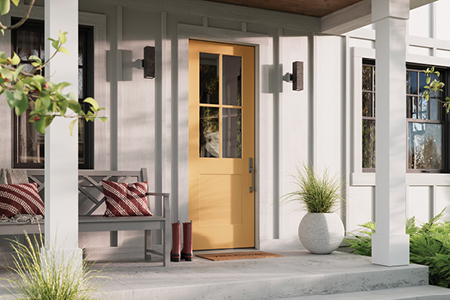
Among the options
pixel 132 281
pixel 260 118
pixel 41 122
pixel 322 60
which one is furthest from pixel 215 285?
pixel 322 60

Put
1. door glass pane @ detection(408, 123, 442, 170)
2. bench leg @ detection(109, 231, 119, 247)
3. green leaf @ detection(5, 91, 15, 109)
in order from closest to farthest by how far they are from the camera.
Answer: green leaf @ detection(5, 91, 15, 109) < bench leg @ detection(109, 231, 119, 247) < door glass pane @ detection(408, 123, 442, 170)

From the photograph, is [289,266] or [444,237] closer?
[289,266]

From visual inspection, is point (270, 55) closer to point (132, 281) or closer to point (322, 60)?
point (322, 60)

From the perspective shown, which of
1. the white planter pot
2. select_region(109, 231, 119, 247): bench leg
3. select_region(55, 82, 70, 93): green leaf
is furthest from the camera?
the white planter pot

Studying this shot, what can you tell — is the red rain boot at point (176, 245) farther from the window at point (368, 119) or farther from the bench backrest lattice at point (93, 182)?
the window at point (368, 119)

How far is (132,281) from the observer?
12.1 feet

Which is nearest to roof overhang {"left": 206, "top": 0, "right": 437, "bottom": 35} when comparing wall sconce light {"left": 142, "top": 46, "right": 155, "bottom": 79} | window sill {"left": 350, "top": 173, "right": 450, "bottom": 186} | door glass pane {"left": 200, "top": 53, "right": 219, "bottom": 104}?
door glass pane {"left": 200, "top": 53, "right": 219, "bottom": 104}

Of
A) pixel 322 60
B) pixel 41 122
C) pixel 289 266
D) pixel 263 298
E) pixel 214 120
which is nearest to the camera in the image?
pixel 41 122

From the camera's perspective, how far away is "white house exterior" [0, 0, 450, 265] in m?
4.65

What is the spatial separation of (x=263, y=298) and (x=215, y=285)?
1.36 ft

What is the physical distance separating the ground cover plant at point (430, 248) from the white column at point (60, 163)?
320 cm

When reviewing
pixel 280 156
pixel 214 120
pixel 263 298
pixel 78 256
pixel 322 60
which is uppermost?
pixel 322 60

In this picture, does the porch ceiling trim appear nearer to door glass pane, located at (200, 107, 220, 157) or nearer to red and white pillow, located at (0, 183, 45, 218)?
door glass pane, located at (200, 107, 220, 157)

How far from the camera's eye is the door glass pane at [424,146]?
657 centimetres
